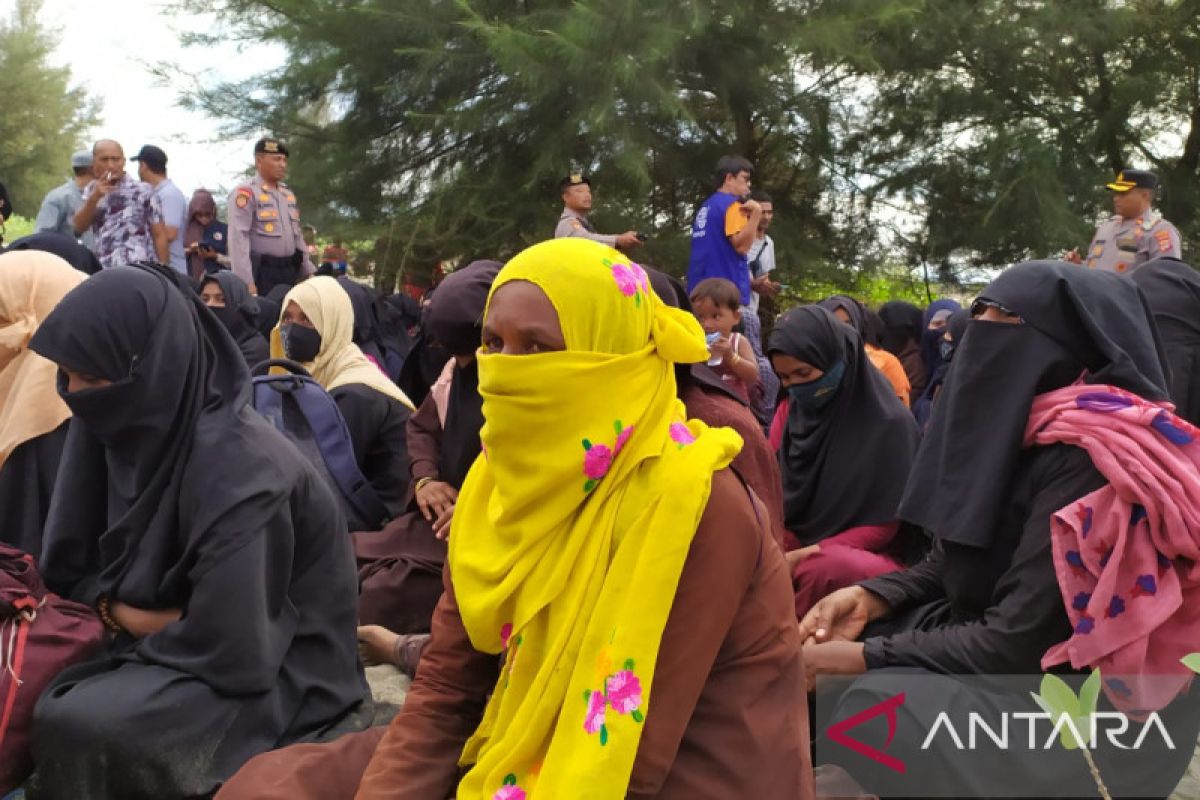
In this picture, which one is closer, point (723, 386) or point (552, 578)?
point (552, 578)

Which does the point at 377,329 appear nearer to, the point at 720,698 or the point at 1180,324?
the point at 1180,324

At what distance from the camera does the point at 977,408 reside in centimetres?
229

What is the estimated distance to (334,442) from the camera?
3.71 metres

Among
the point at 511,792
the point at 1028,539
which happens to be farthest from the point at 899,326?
the point at 511,792

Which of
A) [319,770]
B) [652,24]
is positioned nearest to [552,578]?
[319,770]

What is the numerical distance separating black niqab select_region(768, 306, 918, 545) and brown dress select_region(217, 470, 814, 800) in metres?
1.70

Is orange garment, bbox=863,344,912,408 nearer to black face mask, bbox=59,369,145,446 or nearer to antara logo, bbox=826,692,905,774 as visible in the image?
antara logo, bbox=826,692,905,774

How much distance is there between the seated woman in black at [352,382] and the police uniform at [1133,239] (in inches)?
191

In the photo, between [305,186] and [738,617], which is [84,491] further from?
[305,186]

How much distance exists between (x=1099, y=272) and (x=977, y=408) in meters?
0.38

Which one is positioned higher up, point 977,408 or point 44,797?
point 977,408

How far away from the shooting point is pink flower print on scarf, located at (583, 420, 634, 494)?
1633mm

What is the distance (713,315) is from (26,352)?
2.80 metres

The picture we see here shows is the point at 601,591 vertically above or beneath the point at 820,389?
above
